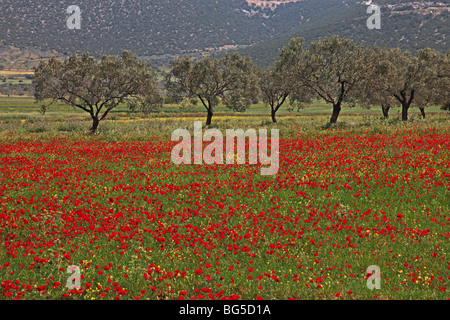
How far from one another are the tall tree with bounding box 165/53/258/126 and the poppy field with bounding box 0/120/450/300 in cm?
2927

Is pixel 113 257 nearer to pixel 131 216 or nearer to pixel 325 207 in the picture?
pixel 131 216

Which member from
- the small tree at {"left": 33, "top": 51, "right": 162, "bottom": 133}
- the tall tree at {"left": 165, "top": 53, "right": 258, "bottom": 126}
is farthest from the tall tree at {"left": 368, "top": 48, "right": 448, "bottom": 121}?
the small tree at {"left": 33, "top": 51, "right": 162, "bottom": 133}

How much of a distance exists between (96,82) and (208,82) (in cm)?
1603

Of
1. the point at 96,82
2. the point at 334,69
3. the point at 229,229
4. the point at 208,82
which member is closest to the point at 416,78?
the point at 334,69

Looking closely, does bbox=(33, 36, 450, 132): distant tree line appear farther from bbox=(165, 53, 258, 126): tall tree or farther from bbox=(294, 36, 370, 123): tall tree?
bbox=(165, 53, 258, 126): tall tree

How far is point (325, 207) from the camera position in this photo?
10.6 m

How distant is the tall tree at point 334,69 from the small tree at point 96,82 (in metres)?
17.4

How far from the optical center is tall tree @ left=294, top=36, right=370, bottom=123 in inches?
1336

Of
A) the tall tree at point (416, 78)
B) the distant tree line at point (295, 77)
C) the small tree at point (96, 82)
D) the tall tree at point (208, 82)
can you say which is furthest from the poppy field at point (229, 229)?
the tall tree at point (208, 82)

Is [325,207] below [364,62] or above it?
below

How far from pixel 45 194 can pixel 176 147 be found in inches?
434

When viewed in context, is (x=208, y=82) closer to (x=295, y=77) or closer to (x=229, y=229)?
(x=295, y=77)

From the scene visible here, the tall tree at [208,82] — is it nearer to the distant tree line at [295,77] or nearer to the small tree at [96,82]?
the distant tree line at [295,77]
